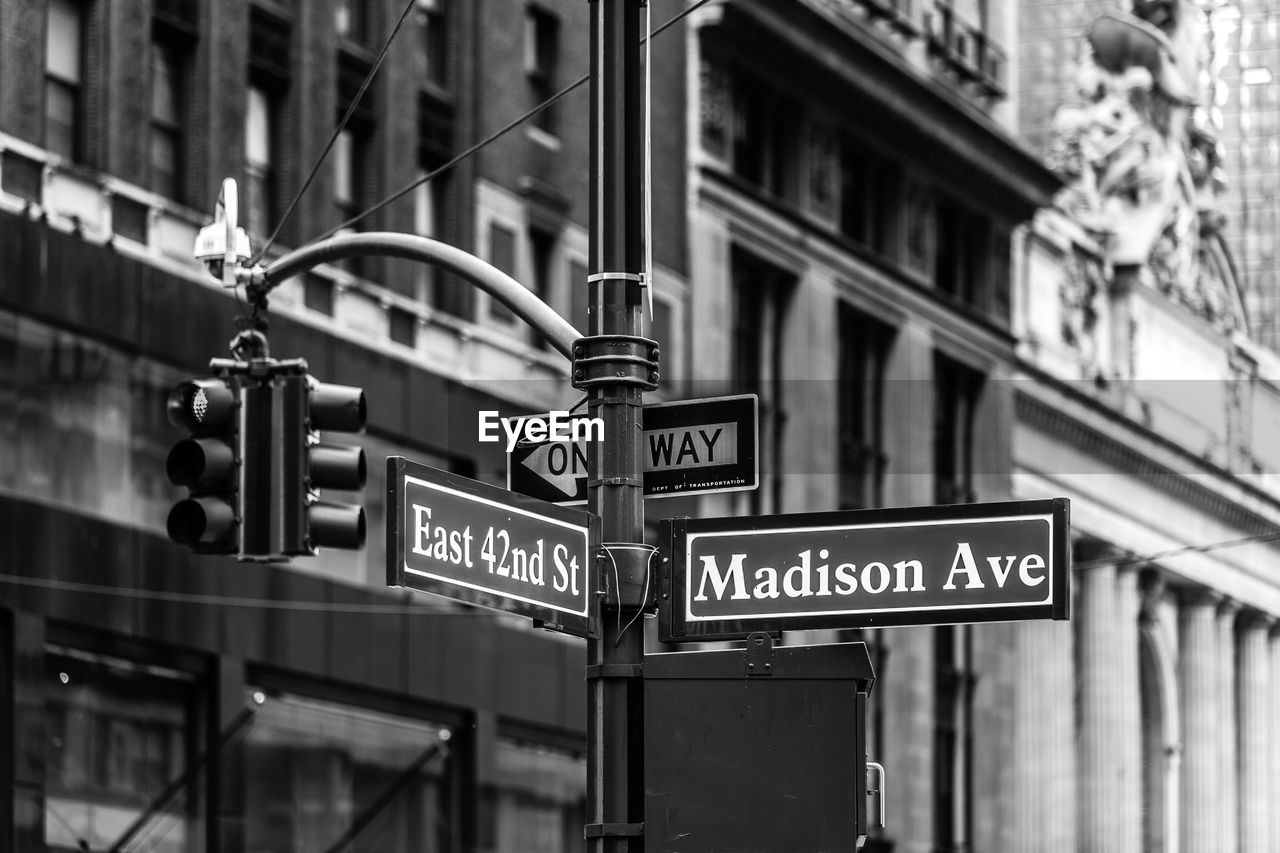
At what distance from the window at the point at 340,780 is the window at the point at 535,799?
4.46ft

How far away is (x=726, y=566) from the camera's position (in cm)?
1059

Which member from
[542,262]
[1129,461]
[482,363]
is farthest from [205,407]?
[1129,461]

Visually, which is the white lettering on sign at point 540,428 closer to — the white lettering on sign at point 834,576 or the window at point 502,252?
the white lettering on sign at point 834,576

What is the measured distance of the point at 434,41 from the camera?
40.2m

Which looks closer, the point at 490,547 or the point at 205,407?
the point at 490,547

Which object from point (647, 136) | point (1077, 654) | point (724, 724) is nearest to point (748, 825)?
point (724, 724)

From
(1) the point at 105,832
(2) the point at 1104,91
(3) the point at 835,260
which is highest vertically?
(2) the point at 1104,91

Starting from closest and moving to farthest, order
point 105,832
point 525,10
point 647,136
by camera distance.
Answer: point 647,136
point 105,832
point 525,10

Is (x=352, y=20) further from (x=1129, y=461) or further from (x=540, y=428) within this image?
(x=1129, y=461)

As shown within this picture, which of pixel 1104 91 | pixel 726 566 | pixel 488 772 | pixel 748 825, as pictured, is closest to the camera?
pixel 748 825

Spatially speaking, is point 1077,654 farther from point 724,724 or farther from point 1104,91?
point 724,724

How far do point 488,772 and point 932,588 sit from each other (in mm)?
29234

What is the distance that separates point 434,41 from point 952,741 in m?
22.8

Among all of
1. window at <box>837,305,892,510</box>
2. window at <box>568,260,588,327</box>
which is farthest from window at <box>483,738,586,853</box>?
window at <box>837,305,892,510</box>
